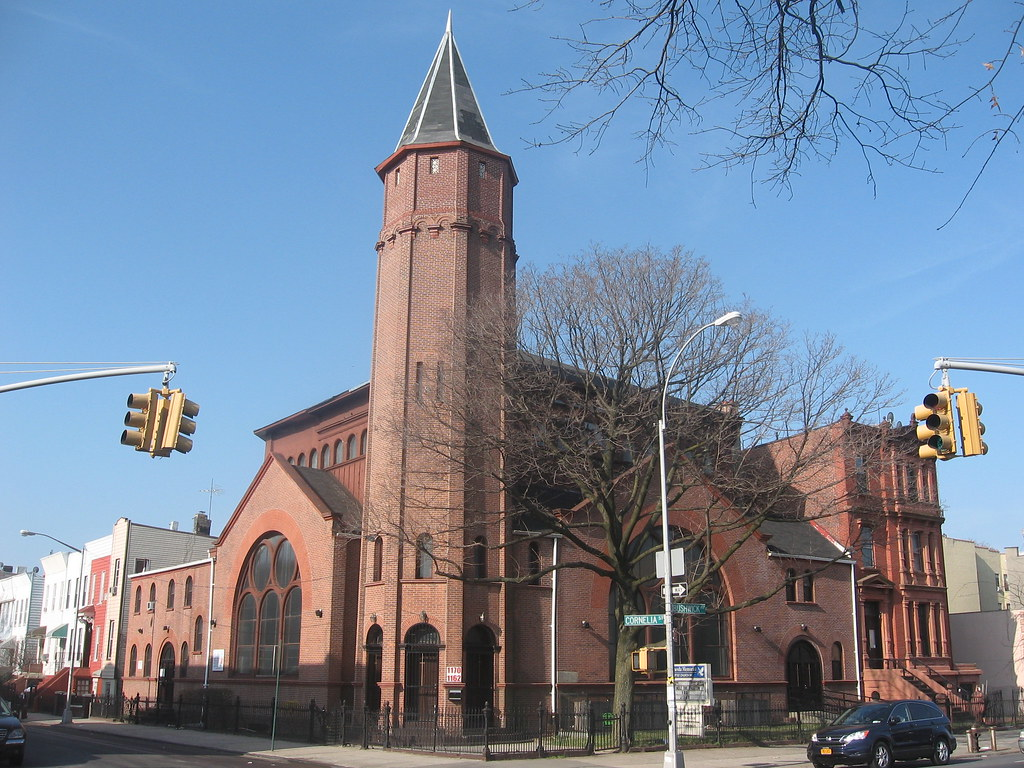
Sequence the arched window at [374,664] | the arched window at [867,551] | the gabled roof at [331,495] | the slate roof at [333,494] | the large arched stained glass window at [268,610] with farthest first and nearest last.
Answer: the arched window at [867,551] < the large arched stained glass window at [268,610] < the slate roof at [333,494] < the gabled roof at [331,495] < the arched window at [374,664]

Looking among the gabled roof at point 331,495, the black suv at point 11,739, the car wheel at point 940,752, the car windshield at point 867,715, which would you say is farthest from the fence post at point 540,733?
the black suv at point 11,739

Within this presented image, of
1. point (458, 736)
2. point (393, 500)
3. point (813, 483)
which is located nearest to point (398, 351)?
point (393, 500)

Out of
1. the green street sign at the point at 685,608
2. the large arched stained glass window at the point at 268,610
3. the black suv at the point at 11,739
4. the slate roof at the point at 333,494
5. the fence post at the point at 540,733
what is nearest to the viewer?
the green street sign at the point at 685,608

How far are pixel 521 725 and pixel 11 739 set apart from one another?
13.3 metres

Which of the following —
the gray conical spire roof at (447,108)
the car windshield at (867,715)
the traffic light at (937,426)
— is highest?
the gray conical spire roof at (447,108)

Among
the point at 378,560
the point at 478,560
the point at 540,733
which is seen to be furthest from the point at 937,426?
the point at 378,560

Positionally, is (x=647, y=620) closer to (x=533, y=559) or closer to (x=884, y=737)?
(x=884, y=737)

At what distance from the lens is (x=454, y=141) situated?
122 ft

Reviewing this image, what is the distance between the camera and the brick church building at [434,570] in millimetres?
32156

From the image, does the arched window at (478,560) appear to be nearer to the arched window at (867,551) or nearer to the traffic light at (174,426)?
the traffic light at (174,426)

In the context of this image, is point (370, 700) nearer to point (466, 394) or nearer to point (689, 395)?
point (466, 394)

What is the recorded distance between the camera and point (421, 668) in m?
31.9

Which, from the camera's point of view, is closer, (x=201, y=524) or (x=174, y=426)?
(x=174, y=426)

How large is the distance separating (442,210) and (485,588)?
564 inches
